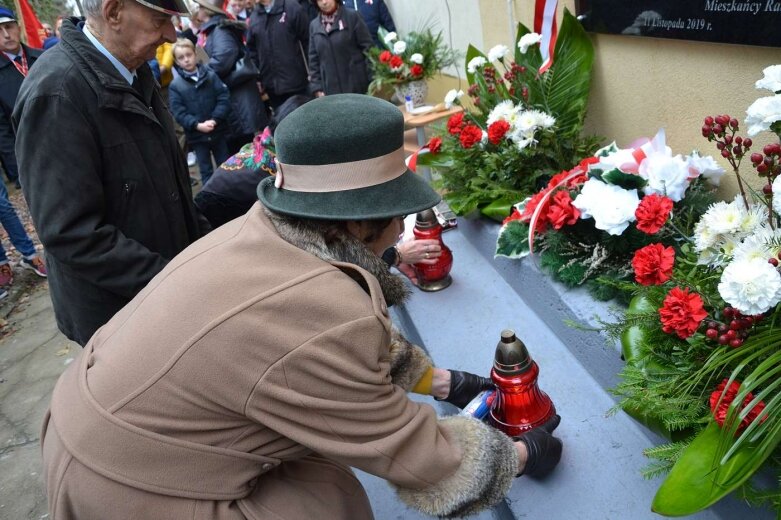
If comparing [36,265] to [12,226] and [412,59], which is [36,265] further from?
[412,59]

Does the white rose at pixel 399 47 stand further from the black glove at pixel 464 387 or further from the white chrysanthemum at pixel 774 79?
the white chrysanthemum at pixel 774 79

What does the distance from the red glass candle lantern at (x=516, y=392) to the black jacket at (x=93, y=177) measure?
3.90ft

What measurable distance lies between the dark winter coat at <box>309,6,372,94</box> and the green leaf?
351 centimetres

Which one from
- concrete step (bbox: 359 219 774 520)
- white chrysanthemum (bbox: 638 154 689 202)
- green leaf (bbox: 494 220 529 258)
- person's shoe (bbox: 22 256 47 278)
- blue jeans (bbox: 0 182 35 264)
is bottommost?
person's shoe (bbox: 22 256 47 278)

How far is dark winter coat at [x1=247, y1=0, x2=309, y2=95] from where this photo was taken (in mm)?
6008

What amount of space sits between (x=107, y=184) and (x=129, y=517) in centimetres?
117

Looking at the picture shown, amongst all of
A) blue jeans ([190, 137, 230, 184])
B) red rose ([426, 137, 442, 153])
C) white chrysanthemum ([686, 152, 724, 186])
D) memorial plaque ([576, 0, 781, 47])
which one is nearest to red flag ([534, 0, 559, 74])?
memorial plaque ([576, 0, 781, 47])

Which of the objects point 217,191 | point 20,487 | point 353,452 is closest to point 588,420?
point 353,452

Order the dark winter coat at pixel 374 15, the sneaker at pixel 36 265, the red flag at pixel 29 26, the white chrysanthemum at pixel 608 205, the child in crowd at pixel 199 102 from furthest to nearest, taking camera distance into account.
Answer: the red flag at pixel 29 26
the dark winter coat at pixel 374 15
the sneaker at pixel 36 265
the child in crowd at pixel 199 102
the white chrysanthemum at pixel 608 205

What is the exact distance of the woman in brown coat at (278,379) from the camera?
1236 millimetres

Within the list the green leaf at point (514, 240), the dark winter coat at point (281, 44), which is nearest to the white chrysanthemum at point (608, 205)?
the green leaf at point (514, 240)

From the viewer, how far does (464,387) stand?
6.21 feet

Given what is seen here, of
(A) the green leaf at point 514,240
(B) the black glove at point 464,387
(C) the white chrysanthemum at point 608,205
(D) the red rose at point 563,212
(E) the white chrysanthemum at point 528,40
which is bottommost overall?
(B) the black glove at point 464,387

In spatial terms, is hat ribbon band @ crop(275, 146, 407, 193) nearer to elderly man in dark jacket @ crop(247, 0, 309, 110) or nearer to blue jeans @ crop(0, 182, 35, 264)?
blue jeans @ crop(0, 182, 35, 264)
